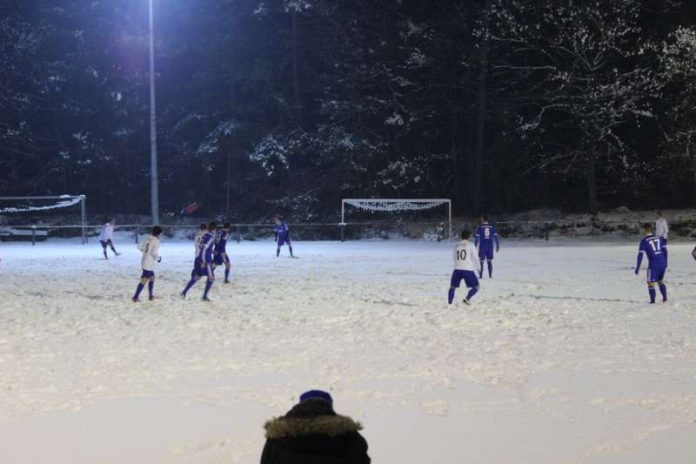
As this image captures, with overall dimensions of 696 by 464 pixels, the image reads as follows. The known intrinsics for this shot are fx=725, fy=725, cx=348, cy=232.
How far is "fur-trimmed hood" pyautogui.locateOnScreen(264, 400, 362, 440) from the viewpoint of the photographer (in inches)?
121

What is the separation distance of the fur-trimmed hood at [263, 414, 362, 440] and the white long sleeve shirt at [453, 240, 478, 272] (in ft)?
36.7

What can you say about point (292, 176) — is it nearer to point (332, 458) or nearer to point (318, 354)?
point (318, 354)

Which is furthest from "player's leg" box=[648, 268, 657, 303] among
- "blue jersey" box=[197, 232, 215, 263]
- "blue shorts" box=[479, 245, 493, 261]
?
"blue jersey" box=[197, 232, 215, 263]

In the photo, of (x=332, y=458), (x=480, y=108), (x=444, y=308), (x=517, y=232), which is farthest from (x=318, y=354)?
(x=480, y=108)

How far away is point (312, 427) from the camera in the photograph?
307cm

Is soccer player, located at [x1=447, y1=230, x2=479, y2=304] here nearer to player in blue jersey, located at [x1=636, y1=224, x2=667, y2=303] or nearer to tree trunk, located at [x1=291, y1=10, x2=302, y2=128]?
player in blue jersey, located at [x1=636, y1=224, x2=667, y2=303]

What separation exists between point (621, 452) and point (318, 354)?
15.7 feet

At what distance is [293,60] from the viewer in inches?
1850

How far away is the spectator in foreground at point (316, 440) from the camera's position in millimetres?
3047

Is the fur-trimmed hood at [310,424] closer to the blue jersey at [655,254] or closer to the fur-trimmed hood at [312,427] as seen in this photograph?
the fur-trimmed hood at [312,427]

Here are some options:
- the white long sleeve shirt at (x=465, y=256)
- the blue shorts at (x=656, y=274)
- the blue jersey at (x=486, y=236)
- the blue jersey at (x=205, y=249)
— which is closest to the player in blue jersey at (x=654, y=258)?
the blue shorts at (x=656, y=274)

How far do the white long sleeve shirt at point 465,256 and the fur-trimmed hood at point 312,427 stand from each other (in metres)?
11.2

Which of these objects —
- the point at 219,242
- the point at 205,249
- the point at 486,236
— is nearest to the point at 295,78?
the point at 486,236

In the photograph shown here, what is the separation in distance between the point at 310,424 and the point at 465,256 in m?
11.3
